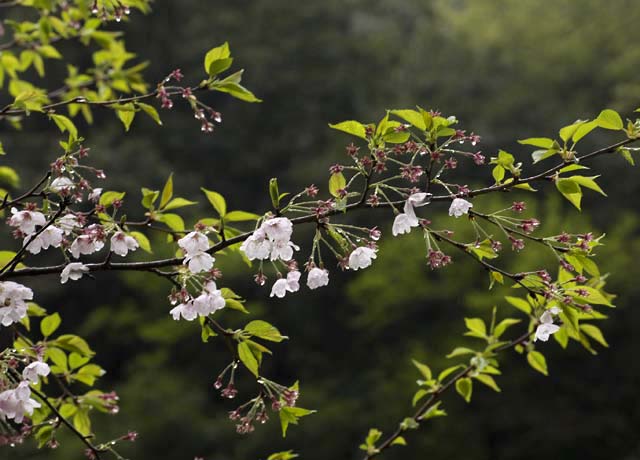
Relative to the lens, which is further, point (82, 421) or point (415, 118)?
point (82, 421)

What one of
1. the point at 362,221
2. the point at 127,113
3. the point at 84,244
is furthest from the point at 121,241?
the point at 362,221

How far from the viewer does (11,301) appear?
3.27 feet

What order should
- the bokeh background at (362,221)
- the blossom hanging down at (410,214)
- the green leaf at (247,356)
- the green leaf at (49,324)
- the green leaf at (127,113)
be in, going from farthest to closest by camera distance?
the bokeh background at (362,221), the green leaf at (49,324), the green leaf at (127,113), the green leaf at (247,356), the blossom hanging down at (410,214)

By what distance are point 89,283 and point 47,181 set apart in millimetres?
7940

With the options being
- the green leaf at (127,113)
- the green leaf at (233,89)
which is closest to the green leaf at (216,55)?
the green leaf at (233,89)

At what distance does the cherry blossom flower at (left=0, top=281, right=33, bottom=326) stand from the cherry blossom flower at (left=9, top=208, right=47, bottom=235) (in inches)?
2.8

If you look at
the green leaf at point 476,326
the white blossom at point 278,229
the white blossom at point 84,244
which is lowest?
the green leaf at point 476,326

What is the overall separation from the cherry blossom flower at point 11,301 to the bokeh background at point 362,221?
20.6ft

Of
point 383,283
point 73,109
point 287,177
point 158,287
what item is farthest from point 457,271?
point 73,109

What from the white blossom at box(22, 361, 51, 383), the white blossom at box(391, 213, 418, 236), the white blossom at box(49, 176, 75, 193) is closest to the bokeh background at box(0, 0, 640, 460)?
the white blossom at box(22, 361, 51, 383)

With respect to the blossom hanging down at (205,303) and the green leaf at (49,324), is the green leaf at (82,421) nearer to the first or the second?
the green leaf at (49,324)

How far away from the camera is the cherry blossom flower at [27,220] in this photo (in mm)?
972

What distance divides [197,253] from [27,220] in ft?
0.68

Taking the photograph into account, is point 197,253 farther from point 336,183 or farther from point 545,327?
point 545,327
